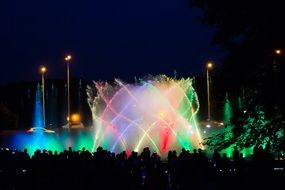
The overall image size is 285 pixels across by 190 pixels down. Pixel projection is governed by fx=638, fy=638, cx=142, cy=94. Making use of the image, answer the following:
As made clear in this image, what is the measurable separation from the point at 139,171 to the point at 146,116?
104 ft

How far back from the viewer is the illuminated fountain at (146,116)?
42.9m

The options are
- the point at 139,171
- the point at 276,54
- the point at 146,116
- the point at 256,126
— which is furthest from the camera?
the point at 146,116

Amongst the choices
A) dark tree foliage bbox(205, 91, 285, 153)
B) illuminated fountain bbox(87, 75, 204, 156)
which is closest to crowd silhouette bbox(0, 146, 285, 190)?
dark tree foliage bbox(205, 91, 285, 153)

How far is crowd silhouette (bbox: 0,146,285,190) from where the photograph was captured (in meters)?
15.6

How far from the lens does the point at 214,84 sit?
38.4 ft

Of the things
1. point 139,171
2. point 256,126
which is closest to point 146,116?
point 139,171

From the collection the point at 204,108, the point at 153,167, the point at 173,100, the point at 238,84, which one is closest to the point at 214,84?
the point at 238,84

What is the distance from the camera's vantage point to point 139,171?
17375mm

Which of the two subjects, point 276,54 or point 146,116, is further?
point 146,116

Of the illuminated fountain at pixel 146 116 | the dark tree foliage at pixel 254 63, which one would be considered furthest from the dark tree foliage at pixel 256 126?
the illuminated fountain at pixel 146 116

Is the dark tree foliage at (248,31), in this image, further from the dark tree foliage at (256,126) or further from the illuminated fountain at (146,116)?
the illuminated fountain at (146,116)

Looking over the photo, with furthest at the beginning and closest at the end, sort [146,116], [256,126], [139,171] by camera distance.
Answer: [146,116] < [139,171] < [256,126]

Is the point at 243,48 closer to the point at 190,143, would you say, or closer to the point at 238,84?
the point at 238,84

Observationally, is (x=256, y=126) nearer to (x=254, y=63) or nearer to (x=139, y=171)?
(x=254, y=63)
